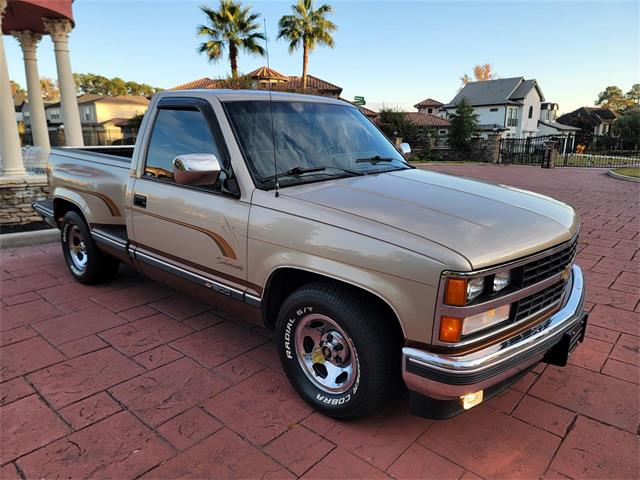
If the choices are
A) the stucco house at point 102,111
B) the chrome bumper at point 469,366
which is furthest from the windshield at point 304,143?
the stucco house at point 102,111

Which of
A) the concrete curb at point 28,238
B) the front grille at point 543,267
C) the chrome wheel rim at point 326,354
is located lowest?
the concrete curb at point 28,238

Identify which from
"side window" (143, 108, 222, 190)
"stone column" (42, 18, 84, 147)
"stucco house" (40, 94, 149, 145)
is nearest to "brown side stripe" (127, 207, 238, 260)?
"side window" (143, 108, 222, 190)

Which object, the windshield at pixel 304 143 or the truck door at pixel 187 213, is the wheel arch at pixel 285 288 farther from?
the windshield at pixel 304 143

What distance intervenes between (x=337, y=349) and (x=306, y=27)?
1201 inches

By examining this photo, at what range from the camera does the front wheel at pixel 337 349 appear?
7.87 ft

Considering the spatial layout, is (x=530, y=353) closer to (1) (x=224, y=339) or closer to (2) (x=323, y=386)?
(2) (x=323, y=386)

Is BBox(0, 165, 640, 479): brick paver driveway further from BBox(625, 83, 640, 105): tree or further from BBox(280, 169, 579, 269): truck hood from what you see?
BBox(625, 83, 640, 105): tree

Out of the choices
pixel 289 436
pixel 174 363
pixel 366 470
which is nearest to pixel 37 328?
pixel 174 363

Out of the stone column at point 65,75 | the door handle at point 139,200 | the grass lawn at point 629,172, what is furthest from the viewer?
the grass lawn at point 629,172

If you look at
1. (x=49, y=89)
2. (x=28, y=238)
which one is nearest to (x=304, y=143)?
(x=28, y=238)

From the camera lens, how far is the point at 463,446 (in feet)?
8.29

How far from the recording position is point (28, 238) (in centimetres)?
670

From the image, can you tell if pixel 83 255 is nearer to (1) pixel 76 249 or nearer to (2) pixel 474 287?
(1) pixel 76 249

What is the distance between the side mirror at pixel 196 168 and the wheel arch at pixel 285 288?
751mm
